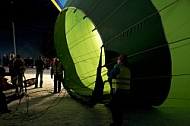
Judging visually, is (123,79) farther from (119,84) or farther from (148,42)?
(148,42)

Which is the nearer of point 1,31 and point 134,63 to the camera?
point 134,63

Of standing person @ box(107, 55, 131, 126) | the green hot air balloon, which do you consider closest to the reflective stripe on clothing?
standing person @ box(107, 55, 131, 126)

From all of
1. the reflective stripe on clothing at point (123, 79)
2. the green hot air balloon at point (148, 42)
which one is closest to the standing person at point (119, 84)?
the reflective stripe on clothing at point (123, 79)

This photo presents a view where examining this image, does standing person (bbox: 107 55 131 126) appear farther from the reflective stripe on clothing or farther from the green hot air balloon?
the green hot air balloon

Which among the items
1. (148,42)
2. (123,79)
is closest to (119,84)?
(123,79)

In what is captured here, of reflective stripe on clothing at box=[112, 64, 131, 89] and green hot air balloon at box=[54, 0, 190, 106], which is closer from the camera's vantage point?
green hot air balloon at box=[54, 0, 190, 106]

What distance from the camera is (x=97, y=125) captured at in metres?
4.06

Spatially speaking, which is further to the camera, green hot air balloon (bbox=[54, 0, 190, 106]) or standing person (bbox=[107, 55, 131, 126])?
standing person (bbox=[107, 55, 131, 126])

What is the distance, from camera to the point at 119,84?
390 centimetres

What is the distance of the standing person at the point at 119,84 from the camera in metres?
3.81

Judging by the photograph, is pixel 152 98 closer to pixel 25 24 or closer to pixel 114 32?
pixel 114 32

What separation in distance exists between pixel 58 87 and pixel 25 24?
784 inches

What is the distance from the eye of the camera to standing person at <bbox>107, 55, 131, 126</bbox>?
3.81 m

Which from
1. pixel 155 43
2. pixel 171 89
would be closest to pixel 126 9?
pixel 155 43
